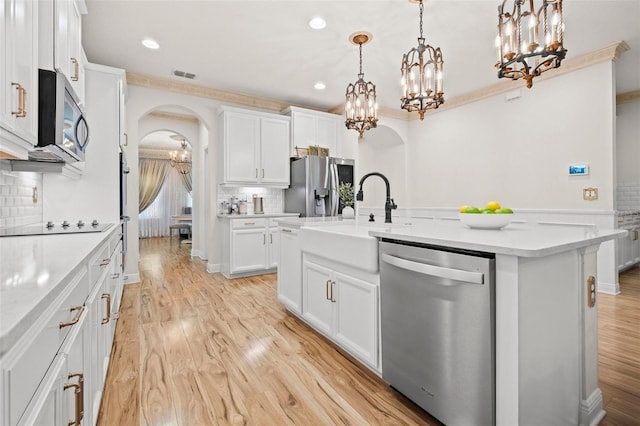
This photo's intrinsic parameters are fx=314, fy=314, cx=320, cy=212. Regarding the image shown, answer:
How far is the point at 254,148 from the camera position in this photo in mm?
4848

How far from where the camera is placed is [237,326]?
2.72 meters

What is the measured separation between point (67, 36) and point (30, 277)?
1.96m

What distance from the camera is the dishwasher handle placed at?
1.23 metres

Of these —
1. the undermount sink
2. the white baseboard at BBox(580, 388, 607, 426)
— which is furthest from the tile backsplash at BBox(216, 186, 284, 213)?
the white baseboard at BBox(580, 388, 607, 426)

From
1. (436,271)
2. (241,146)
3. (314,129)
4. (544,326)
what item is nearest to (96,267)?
(436,271)

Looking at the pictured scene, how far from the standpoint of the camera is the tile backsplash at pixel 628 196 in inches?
193

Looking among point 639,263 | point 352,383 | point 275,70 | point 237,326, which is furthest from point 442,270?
point 639,263

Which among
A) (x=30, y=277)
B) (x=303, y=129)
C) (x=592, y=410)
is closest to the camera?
(x=30, y=277)

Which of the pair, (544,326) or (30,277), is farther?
(544,326)

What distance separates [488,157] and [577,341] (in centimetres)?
417

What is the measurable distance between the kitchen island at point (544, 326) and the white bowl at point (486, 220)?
0.33 metres

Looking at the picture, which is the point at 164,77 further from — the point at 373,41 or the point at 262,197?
the point at 373,41

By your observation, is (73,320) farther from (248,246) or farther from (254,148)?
(254,148)

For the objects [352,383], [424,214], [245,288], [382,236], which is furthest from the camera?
[424,214]
